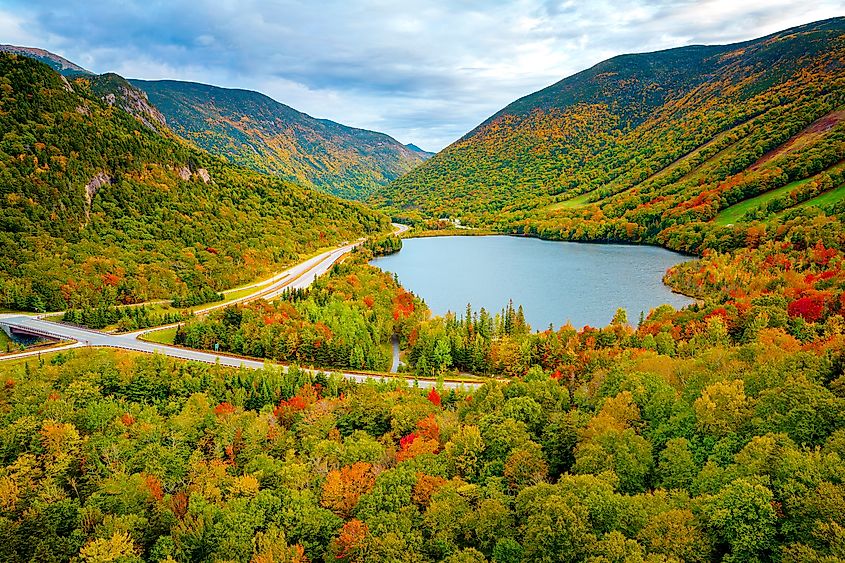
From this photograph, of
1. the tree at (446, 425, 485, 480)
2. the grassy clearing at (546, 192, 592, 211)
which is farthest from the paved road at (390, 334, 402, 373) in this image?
the grassy clearing at (546, 192, 592, 211)

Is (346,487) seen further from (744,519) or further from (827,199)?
(827,199)

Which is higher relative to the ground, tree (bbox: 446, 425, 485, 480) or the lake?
the lake

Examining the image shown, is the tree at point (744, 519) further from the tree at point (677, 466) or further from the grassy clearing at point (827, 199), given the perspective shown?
the grassy clearing at point (827, 199)

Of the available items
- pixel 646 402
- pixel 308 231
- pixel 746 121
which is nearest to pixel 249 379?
pixel 646 402

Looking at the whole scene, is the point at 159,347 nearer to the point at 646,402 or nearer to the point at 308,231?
the point at 646,402

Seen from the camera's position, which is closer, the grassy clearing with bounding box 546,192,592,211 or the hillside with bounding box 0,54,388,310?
the hillside with bounding box 0,54,388,310

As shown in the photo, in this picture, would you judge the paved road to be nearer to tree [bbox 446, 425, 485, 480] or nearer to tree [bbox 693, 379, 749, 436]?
tree [bbox 446, 425, 485, 480]

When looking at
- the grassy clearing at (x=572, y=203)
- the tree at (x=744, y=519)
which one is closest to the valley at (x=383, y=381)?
the tree at (x=744, y=519)
